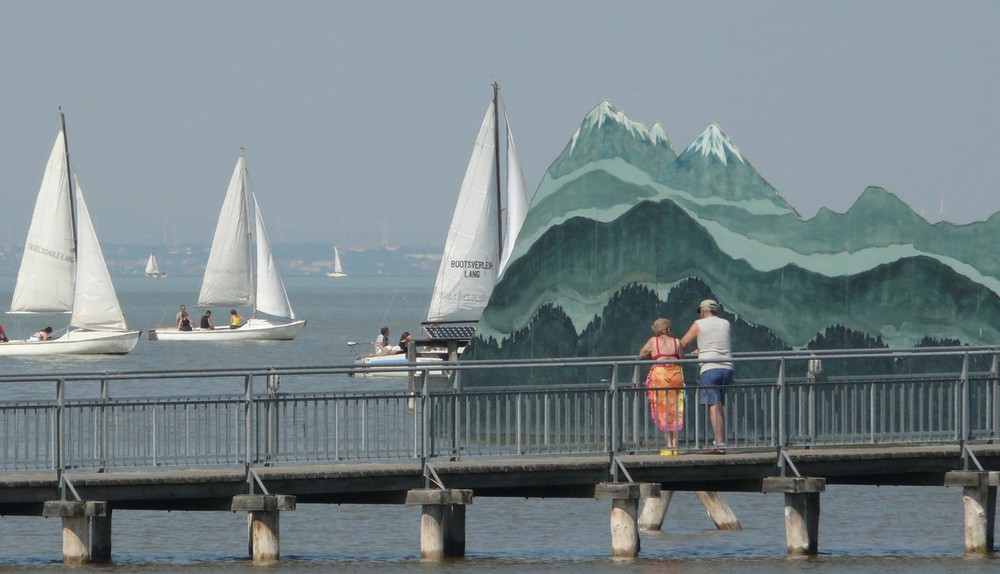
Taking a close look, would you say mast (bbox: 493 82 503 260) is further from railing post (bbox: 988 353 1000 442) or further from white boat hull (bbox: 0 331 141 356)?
railing post (bbox: 988 353 1000 442)

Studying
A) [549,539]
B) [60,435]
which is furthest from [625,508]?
[60,435]

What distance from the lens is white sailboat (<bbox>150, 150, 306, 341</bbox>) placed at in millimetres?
100312

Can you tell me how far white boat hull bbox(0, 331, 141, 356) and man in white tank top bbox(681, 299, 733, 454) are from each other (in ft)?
200

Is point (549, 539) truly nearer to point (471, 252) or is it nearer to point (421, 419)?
point (421, 419)

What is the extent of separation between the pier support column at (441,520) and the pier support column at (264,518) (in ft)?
4.51

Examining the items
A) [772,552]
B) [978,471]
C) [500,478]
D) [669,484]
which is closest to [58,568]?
[500,478]

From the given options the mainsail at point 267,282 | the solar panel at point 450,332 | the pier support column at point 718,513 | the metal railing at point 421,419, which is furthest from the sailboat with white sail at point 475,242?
the mainsail at point 267,282

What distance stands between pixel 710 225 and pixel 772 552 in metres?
Result: 7.86

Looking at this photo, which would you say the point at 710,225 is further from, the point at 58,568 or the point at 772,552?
the point at 58,568

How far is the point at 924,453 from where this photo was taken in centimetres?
2162

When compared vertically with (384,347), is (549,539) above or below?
below

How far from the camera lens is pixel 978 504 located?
21875mm

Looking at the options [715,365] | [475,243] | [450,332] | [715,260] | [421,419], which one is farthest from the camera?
[475,243]

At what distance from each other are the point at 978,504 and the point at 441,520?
6160mm
